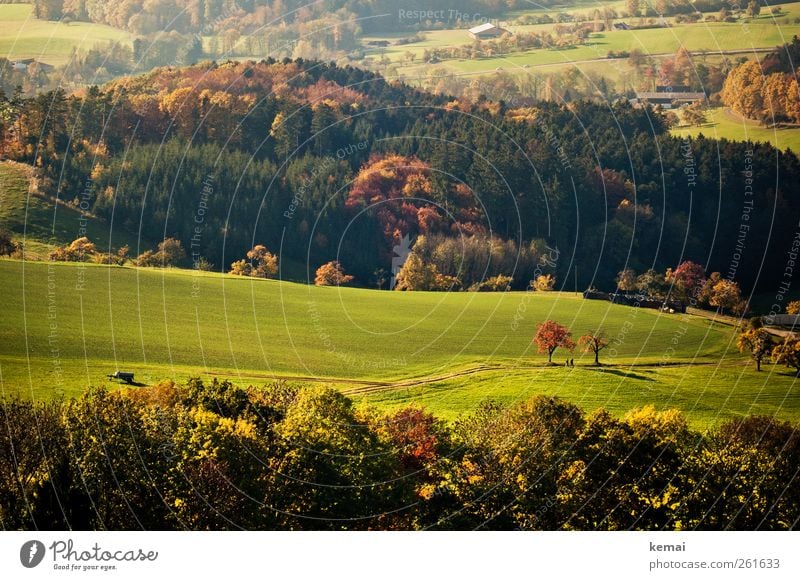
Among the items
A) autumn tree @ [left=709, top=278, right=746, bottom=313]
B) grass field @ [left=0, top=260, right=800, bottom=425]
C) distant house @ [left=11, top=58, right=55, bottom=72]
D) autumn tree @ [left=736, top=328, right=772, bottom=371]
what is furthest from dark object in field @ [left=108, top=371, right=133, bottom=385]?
autumn tree @ [left=736, top=328, right=772, bottom=371]

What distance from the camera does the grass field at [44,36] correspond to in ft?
171

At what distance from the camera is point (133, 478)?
4141cm

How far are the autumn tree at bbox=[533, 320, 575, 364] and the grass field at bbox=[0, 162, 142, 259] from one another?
15783mm

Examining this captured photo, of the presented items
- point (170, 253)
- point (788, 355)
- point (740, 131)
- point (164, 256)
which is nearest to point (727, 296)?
point (788, 355)

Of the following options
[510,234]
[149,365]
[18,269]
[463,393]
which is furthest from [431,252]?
[18,269]

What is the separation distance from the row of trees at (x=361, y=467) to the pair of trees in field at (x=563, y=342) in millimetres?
3844

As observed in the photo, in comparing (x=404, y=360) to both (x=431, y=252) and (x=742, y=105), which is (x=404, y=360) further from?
(x=742, y=105)

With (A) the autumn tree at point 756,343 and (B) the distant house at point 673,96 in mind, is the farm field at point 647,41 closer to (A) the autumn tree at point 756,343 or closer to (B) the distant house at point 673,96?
(B) the distant house at point 673,96

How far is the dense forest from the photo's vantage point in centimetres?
5153

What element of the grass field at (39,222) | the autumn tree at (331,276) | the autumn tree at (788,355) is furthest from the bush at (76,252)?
the autumn tree at (788,355)

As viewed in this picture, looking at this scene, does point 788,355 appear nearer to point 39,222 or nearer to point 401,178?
point 401,178

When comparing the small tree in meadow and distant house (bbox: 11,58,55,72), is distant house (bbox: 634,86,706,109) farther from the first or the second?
distant house (bbox: 11,58,55,72)
